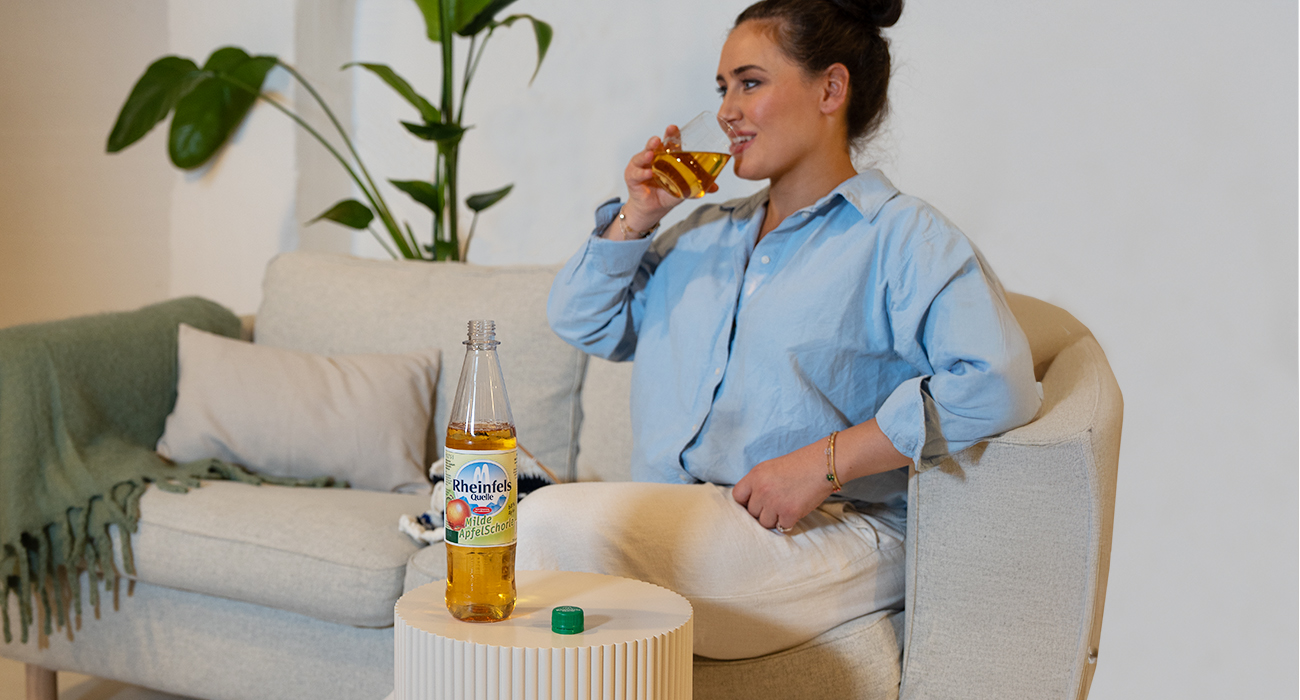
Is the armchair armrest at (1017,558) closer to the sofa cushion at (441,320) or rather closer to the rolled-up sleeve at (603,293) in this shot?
the rolled-up sleeve at (603,293)

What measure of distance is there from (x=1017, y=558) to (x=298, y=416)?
134 centimetres

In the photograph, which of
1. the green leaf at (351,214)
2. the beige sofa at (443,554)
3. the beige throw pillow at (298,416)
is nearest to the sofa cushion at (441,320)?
the beige sofa at (443,554)

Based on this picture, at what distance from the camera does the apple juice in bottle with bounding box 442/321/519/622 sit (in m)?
0.90

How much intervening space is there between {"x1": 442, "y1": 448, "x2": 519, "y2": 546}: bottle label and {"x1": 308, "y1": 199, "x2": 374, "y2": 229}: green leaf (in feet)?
6.04

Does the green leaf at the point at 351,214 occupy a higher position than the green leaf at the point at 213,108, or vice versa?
the green leaf at the point at 213,108

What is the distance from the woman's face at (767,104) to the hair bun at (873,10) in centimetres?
12

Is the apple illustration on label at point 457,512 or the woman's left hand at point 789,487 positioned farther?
the woman's left hand at point 789,487

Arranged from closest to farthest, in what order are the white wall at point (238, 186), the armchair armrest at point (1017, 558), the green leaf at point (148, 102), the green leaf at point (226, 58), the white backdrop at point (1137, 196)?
the armchair armrest at point (1017, 558)
the white backdrop at point (1137, 196)
the green leaf at point (148, 102)
the green leaf at point (226, 58)
the white wall at point (238, 186)

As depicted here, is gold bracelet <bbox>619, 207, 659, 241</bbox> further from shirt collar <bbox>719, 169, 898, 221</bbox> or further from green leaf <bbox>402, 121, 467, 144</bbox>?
green leaf <bbox>402, 121, 467, 144</bbox>

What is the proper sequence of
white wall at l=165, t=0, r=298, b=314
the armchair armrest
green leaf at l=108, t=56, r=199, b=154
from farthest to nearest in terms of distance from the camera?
white wall at l=165, t=0, r=298, b=314 → green leaf at l=108, t=56, r=199, b=154 → the armchair armrest

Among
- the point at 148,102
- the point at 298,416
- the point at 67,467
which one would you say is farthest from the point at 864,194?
the point at 148,102

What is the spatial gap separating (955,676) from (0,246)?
3286 mm

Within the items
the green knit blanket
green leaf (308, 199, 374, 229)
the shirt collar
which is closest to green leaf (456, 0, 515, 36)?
green leaf (308, 199, 374, 229)

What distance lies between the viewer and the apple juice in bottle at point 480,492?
0.90m
